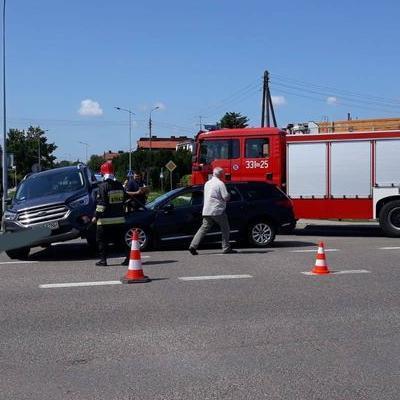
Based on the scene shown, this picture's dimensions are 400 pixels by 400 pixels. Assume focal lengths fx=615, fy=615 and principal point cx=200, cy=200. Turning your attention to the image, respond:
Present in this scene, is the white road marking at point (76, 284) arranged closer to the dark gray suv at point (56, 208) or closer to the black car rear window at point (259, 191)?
the dark gray suv at point (56, 208)

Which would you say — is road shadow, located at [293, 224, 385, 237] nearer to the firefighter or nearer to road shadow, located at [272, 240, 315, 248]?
road shadow, located at [272, 240, 315, 248]

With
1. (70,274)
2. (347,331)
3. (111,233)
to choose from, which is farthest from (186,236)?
(347,331)

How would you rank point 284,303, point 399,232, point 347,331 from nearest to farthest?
point 347,331, point 284,303, point 399,232

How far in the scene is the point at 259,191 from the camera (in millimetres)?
14117

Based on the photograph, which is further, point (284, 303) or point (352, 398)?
point (284, 303)

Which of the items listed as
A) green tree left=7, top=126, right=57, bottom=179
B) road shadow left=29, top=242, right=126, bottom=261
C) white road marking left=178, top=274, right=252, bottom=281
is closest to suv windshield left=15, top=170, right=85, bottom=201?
road shadow left=29, top=242, right=126, bottom=261

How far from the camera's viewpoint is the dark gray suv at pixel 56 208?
11.9 m

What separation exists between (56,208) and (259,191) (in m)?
4.70

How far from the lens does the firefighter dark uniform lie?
427 inches

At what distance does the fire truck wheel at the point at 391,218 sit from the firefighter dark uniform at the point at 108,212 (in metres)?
7.85

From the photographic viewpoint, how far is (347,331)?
6.41 meters

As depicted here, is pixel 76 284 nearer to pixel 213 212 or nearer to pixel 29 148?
pixel 213 212

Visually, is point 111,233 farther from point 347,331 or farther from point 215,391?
point 215,391

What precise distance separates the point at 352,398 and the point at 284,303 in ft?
10.9
